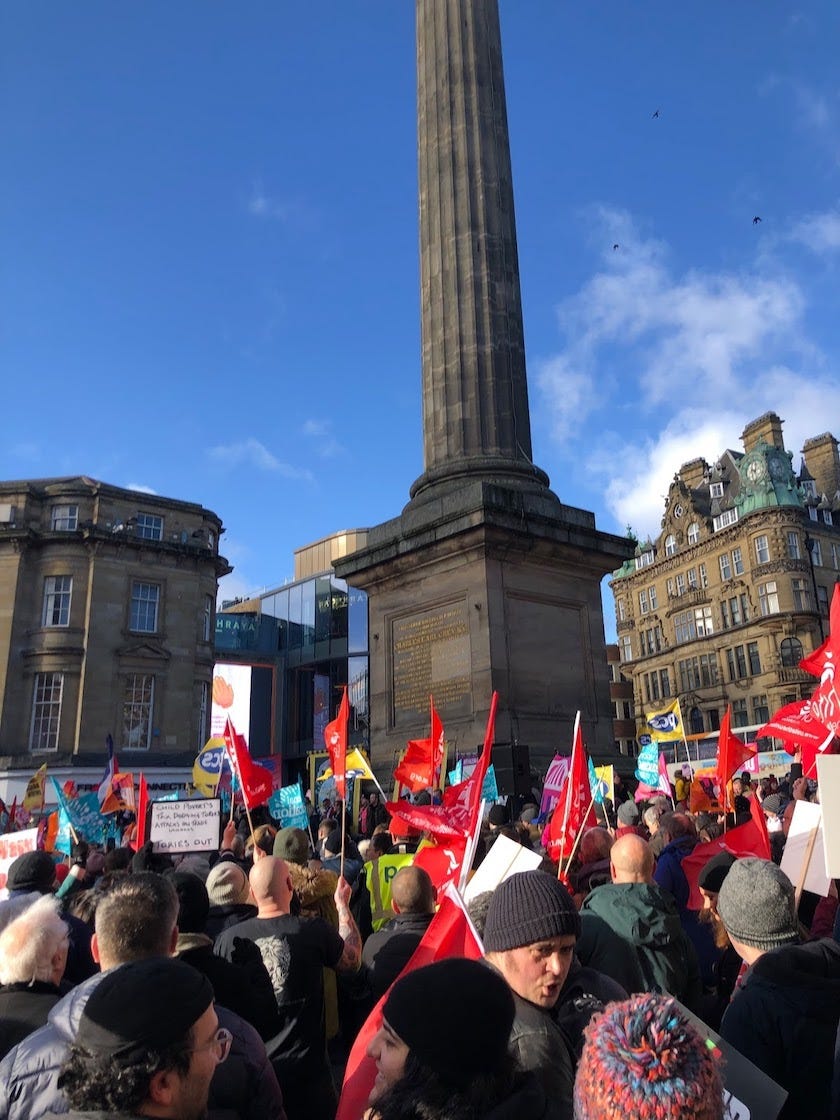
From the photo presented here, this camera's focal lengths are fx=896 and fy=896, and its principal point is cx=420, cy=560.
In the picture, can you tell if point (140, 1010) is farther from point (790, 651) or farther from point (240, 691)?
point (790, 651)

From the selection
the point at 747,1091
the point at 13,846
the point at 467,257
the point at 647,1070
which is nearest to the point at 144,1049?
the point at 647,1070

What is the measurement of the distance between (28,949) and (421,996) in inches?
87.7

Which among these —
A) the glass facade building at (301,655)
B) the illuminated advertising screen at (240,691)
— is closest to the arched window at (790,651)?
the glass facade building at (301,655)

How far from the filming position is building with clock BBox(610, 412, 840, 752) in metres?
64.6

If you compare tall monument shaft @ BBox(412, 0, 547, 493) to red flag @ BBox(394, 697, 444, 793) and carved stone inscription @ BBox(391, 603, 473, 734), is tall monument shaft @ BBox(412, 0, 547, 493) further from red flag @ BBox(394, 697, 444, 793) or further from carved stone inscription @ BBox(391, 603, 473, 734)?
red flag @ BBox(394, 697, 444, 793)

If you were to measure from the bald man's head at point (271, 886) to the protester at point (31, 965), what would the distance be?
3.11 ft

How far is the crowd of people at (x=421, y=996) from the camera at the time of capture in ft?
6.79

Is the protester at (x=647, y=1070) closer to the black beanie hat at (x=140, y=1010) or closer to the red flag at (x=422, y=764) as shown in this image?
the black beanie hat at (x=140, y=1010)

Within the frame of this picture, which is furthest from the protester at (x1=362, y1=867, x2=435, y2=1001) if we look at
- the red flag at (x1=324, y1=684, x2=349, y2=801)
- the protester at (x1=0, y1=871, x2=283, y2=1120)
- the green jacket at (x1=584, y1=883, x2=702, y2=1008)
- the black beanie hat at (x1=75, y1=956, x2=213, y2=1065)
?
the red flag at (x1=324, y1=684, x2=349, y2=801)

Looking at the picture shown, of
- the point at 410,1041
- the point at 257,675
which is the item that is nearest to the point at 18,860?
the point at 410,1041

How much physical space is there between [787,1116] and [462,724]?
34.2 ft

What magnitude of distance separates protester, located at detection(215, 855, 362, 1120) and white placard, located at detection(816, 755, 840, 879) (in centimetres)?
237

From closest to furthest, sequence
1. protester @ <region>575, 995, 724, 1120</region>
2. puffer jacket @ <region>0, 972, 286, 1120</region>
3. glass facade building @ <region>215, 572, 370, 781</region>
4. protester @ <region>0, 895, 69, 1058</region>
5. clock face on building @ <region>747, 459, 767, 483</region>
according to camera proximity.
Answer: protester @ <region>575, 995, 724, 1120</region>
puffer jacket @ <region>0, 972, 286, 1120</region>
protester @ <region>0, 895, 69, 1058</region>
glass facade building @ <region>215, 572, 370, 781</region>
clock face on building @ <region>747, 459, 767, 483</region>

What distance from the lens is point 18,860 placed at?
5934 mm
